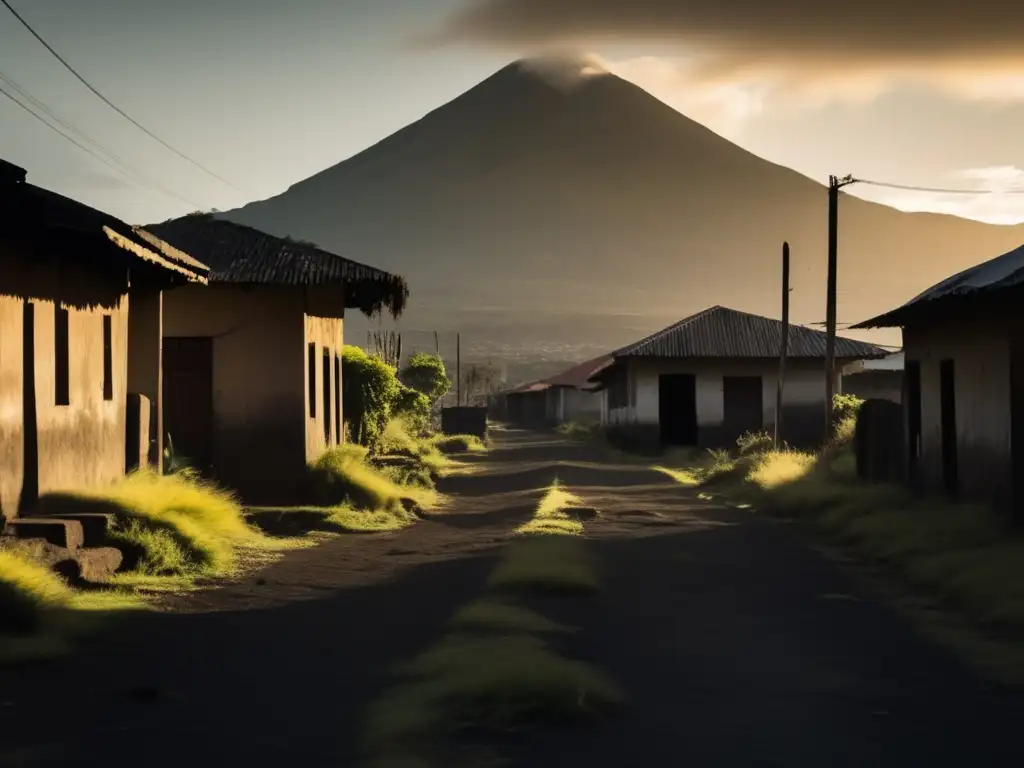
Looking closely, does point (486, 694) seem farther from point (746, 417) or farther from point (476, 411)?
point (476, 411)

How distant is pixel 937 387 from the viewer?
60.4ft

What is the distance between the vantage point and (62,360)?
1395 cm

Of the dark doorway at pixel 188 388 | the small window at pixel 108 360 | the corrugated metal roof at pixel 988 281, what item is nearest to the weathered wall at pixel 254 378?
the dark doorway at pixel 188 388

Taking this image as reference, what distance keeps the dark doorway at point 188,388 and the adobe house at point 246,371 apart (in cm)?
1

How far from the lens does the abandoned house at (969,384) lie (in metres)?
14.5

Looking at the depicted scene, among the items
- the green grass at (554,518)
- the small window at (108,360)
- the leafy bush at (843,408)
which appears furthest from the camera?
the leafy bush at (843,408)

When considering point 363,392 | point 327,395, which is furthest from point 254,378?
point 363,392

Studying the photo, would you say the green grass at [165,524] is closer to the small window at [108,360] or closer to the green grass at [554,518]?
the small window at [108,360]

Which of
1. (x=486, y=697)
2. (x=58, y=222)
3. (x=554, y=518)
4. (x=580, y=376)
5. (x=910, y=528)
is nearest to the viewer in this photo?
(x=486, y=697)

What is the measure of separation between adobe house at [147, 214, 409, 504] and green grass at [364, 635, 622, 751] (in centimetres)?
1282

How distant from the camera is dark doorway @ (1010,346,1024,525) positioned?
1444cm

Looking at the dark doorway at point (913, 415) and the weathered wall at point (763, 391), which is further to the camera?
the weathered wall at point (763, 391)

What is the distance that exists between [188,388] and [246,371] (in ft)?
2.87

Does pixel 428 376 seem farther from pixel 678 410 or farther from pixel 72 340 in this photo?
pixel 72 340
